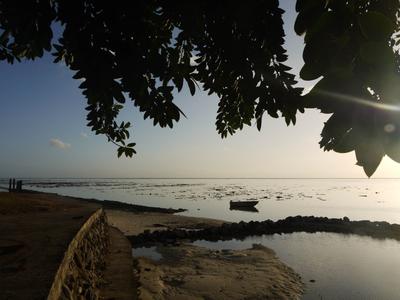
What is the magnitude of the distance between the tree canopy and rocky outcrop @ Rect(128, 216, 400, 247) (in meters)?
19.1

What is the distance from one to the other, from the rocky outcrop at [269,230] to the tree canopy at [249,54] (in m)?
19.1

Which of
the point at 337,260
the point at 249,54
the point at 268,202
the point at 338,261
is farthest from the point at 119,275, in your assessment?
the point at 268,202

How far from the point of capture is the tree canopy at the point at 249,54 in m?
1.34

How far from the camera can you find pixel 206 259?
57.0 feet

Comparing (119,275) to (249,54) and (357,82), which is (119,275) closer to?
(249,54)

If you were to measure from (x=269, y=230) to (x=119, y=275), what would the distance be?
20.4 metres

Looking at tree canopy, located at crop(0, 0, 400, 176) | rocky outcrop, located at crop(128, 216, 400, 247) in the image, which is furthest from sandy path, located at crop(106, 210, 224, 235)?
tree canopy, located at crop(0, 0, 400, 176)

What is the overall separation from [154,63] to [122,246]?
11.3 m

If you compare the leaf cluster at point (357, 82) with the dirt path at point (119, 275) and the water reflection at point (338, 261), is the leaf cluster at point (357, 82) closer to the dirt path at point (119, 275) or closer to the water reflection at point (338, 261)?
the dirt path at point (119, 275)

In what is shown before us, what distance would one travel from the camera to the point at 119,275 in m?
8.96

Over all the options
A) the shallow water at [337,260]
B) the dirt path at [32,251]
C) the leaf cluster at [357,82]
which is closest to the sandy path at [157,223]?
the shallow water at [337,260]

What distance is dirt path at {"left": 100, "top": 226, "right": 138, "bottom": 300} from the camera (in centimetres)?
742

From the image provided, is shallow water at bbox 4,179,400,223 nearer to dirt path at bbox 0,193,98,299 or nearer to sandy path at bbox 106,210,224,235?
sandy path at bbox 106,210,224,235

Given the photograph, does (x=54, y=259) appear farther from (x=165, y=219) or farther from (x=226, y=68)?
(x=165, y=219)
